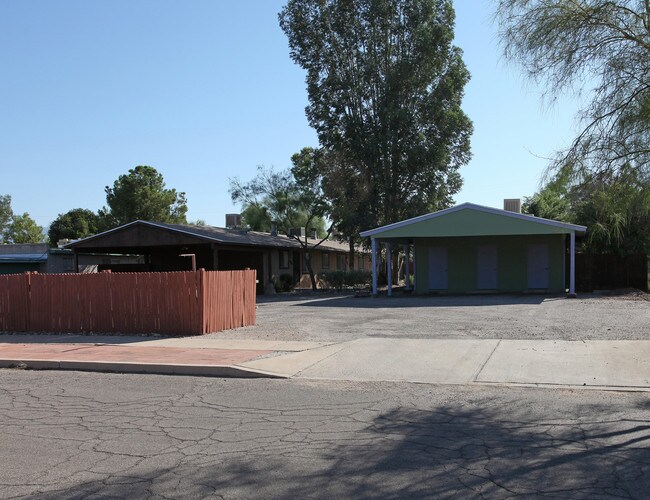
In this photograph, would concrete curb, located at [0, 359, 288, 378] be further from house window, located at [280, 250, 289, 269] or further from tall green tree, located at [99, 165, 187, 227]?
tall green tree, located at [99, 165, 187, 227]

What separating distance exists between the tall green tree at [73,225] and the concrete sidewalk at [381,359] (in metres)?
52.4

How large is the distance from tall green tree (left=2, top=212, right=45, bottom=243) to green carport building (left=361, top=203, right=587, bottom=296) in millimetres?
48610

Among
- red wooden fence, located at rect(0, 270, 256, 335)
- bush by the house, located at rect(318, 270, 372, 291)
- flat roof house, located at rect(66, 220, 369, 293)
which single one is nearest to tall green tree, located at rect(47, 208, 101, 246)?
flat roof house, located at rect(66, 220, 369, 293)

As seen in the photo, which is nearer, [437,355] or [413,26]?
[437,355]

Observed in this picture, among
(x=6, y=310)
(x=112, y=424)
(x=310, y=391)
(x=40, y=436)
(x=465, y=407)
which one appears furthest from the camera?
(x=6, y=310)

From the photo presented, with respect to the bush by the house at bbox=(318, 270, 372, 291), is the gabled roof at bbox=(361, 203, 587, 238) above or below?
above

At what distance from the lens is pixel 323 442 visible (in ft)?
19.9

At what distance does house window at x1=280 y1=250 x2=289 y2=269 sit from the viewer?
38438 mm

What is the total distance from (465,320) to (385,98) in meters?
21.4

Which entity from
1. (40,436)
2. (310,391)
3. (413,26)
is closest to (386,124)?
(413,26)

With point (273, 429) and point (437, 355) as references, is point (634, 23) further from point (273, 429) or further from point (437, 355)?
point (273, 429)

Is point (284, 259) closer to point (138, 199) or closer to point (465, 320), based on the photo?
point (138, 199)

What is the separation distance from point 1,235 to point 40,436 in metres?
67.5

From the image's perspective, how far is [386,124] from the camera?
34281 mm
